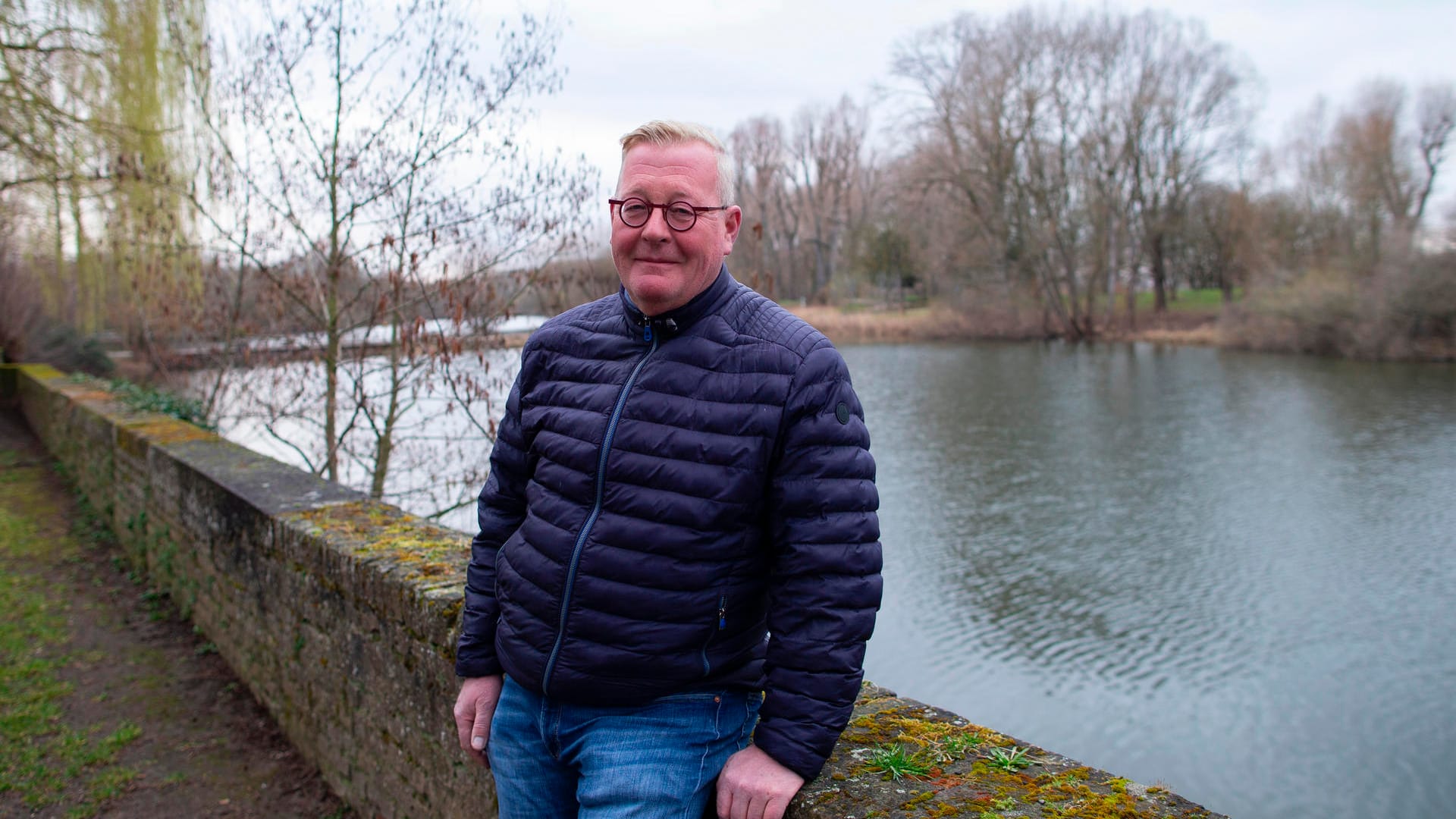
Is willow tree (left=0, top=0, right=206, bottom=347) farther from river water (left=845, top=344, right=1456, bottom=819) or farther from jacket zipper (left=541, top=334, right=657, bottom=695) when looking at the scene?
jacket zipper (left=541, top=334, right=657, bottom=695)

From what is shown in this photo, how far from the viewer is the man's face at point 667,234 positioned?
175 cm

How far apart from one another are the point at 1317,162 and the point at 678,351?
143ft

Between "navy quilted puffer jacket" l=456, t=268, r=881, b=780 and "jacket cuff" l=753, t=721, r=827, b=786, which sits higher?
"navy quilted puffer jacket" l=456, t=268, r=881, b=780

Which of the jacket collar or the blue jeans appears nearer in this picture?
the blue jeans

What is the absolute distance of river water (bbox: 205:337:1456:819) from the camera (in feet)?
24.8

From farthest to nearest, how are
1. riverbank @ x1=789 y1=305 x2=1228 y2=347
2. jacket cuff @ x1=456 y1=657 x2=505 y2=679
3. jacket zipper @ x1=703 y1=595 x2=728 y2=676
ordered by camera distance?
riverbank @ x1=789 y1=305 x2=1228 y2=347, jacket cuff @ x1=456 y1=657 x2=505 y2=679, jacket zipper @ x1=703 y1=595 x2=728 y2=676

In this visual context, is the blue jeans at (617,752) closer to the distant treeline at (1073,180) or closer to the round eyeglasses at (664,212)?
the round eyeglasses at (664,212)

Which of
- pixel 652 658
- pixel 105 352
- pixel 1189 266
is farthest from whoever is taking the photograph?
pixel 1189 266

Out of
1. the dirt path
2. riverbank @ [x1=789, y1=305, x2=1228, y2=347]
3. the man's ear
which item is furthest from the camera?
riverbank @ [x1=789, y1=305, x2=1228, y2=347]

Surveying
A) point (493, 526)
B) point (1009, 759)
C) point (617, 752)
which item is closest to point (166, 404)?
point (493, 526)

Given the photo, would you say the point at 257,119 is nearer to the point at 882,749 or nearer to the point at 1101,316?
the point at 882,749

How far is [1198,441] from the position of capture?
16609 mm

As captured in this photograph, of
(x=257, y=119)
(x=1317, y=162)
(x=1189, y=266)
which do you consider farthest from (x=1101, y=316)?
(x=257, y=119)

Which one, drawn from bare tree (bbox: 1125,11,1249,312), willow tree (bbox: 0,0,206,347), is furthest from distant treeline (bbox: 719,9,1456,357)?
willow tree (bbox: 0,0,206,347)
